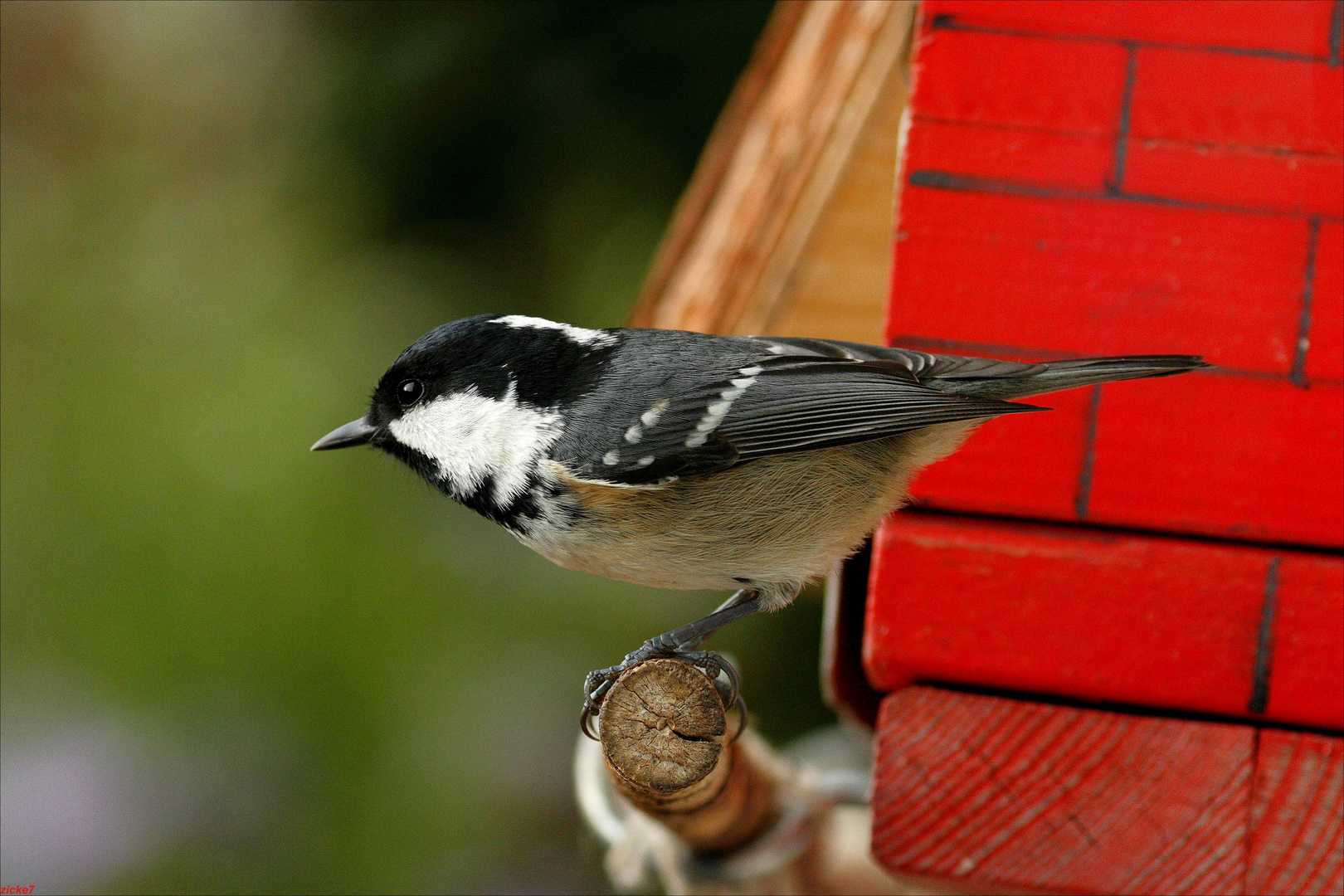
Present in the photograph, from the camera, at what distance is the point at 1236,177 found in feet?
4.66

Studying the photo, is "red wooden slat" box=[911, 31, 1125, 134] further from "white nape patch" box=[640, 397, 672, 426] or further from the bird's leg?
the bird's leg

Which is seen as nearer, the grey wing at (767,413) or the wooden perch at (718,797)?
the wooden perch at (718,797)

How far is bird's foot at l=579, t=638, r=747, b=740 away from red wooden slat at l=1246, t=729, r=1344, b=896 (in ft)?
2.17

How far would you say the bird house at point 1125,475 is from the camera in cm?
141

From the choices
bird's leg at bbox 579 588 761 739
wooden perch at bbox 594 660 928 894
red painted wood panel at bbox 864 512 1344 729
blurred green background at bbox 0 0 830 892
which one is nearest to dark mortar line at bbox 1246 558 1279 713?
red painted wood panel at bbox 864 512 1344 729

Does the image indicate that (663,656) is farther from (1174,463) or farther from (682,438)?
(1174,463)

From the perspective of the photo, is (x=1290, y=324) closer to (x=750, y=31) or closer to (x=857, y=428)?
(x=857, y=428)

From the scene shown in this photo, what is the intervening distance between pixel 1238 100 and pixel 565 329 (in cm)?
92

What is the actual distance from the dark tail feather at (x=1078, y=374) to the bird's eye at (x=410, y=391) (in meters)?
0.71

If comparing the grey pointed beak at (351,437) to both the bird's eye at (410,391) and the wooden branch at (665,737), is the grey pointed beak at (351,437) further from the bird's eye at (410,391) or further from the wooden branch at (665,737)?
the wooden branch at (665,737)

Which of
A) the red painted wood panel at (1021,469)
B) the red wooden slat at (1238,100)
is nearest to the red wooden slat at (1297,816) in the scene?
the red painted wood panel at (1021,469)

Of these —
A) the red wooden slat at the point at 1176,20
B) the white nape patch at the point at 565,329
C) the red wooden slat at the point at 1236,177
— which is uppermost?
the red wooden slat at the point at 1176,20

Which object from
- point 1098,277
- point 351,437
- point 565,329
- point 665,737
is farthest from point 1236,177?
point 351,437

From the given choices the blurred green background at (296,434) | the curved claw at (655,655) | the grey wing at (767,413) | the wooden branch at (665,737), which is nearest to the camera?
the wooden branch at (665,737)
